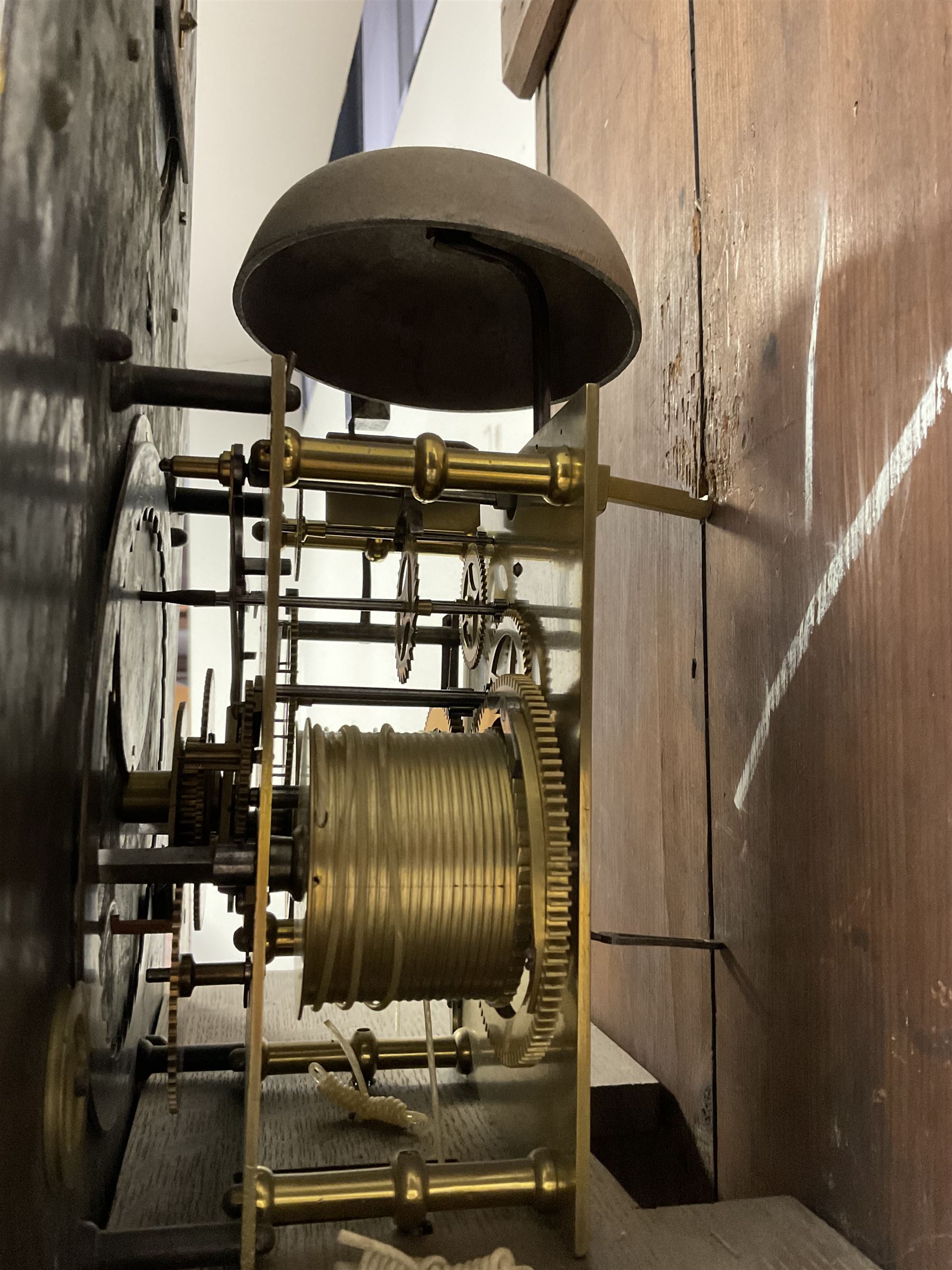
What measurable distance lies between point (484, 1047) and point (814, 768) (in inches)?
18.6

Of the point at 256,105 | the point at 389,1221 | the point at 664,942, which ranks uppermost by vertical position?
the point at 256,105

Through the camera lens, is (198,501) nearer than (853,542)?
No

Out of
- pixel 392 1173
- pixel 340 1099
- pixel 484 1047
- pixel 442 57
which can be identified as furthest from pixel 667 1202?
pixel 442 57

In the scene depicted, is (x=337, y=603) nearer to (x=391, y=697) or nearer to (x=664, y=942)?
(x=391, y=697)

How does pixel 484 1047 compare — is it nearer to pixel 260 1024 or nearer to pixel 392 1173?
pixel 392 1173

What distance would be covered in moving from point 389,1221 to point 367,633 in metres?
0.67

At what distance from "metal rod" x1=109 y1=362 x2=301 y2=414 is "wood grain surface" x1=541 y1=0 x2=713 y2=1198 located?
488mm

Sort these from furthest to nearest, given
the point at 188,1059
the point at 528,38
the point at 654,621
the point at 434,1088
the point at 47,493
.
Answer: the point at 528,38 → the point at 654,621 → the point at 188,1059 → the point at 434,1088 → the point at 47,493

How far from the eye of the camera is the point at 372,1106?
1.00 metres

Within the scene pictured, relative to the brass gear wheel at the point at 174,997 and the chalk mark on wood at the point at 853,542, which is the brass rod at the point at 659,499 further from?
the brass gear wheel at the point at 174,997

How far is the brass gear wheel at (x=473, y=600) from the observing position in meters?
1.20

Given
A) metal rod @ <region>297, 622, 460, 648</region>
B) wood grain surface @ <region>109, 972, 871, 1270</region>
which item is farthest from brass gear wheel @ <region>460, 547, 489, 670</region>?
wood grain surface @ <region>109, 972, 871, 1270</region>

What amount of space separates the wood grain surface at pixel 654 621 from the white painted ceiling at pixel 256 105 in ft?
5.91

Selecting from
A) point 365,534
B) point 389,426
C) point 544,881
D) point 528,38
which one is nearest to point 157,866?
point 544,881
